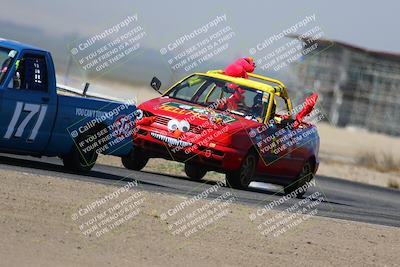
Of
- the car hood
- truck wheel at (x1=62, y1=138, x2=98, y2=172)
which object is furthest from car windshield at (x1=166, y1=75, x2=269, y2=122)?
truck wheel at (x1=62, y1=138, x2=98, y2=172)

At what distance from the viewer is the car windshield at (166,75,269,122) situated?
17.0 metres

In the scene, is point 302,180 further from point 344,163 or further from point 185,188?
point 344,163

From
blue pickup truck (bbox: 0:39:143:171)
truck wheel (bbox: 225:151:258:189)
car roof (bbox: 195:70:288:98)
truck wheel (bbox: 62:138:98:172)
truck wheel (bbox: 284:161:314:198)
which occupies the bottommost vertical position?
truck wheel (bbox: 284:161:314:198)

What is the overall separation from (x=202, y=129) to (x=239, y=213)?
Result: 3366 millimetres

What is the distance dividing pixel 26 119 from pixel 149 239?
380 cm

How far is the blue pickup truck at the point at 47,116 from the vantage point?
512 inches

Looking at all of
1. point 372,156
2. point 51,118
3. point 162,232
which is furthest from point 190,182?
point 372,156

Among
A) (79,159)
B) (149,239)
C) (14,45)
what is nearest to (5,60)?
(14,45)

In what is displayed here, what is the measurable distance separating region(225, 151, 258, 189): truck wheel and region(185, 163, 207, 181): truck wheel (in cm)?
114

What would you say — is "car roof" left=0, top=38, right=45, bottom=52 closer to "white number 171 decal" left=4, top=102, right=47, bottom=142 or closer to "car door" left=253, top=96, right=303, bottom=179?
"white number 171 decal" left=4, top=102, right=47, bottom=142

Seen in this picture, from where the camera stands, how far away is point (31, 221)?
9.54 meters

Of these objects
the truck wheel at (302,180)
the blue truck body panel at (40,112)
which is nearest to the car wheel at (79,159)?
the blue truck body panel at (40,112)

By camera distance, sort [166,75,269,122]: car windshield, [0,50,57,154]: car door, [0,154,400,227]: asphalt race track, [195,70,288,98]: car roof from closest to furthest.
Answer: [0,50,57,154]: car door < [0,154,400,227]: asphalt race track < [166,75,269,122]: car windshield < [195,70,288,98]: car roof

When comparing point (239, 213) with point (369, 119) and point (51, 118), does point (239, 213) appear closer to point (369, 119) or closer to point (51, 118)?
point (51, 118)
